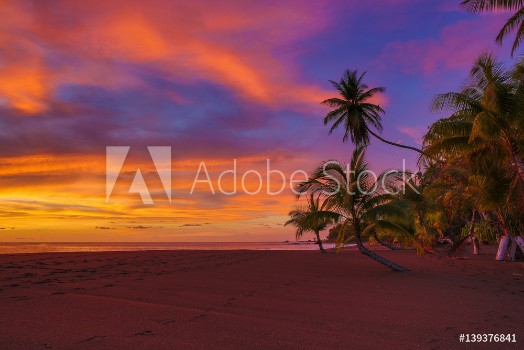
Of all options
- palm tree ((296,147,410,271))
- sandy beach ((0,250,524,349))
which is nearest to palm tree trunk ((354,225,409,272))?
palm tree ((296,147,410,271))

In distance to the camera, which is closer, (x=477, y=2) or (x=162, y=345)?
(x=162, y=345)

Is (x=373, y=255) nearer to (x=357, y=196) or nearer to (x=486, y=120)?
(x=357, y=196)

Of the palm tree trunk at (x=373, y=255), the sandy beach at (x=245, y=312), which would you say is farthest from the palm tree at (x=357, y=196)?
the sandy beach at (x=245, y=312)

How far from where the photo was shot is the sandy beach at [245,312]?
18.5ft

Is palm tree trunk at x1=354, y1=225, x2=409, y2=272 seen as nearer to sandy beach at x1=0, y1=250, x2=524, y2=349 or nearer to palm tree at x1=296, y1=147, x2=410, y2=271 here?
palm tree at x1=296, y1=147, x2=410, y2=271

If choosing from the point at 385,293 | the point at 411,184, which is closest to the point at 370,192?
the point at 385,293

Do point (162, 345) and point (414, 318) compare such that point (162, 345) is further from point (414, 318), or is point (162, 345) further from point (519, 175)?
point (519, 175)

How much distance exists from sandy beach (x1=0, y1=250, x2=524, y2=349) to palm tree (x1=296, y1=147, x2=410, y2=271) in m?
3.59

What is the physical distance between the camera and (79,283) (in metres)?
10.8

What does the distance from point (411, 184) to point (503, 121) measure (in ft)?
68.2

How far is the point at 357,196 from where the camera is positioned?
52.5ft

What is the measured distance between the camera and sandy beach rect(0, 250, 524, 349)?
5.64m

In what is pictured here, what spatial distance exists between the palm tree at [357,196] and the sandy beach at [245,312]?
3586 millimetres

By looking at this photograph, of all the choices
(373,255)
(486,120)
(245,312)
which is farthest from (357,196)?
(245,312)
